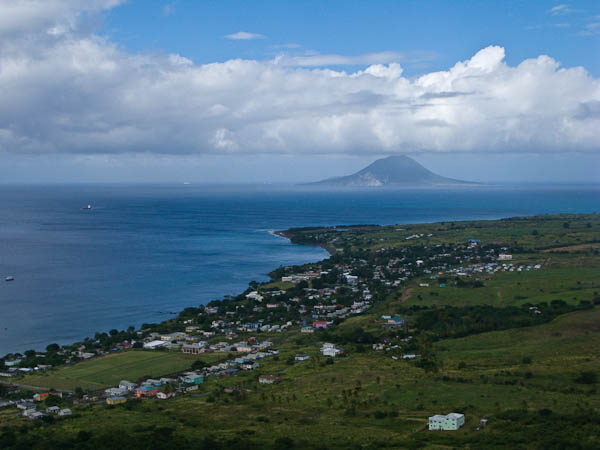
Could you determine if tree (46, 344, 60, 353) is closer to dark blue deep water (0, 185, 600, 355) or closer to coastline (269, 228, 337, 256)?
dark blue deep water (0, 185, 600, 355)

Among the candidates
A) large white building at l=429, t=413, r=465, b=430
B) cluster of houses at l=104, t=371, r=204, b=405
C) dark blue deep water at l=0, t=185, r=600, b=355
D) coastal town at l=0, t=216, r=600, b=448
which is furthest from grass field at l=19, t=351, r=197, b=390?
large white building at l=429, t=413, r=465, b=430

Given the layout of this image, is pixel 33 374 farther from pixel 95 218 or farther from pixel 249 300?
pixel 95 218

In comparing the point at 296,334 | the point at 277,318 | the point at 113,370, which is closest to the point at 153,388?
the point at 113,370

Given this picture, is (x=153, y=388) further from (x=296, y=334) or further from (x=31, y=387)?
(x=296, y=334)

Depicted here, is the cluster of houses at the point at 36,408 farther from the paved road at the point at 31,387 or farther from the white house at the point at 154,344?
the white house at the point at 154,344

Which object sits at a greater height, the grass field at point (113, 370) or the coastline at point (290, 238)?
the coastline at point (290, 238)

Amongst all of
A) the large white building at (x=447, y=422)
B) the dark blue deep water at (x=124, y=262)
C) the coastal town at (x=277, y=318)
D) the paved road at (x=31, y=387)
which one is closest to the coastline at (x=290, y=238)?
the dark blue deep water at (x=124, y=262)

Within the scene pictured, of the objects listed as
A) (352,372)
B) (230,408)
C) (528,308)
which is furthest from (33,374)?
(528,308)

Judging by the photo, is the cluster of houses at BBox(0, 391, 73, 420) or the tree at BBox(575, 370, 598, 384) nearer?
the cluster of houses at BBox(0, 391, 73, 420)
